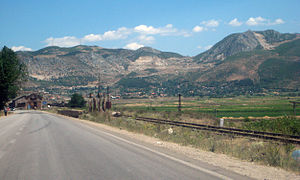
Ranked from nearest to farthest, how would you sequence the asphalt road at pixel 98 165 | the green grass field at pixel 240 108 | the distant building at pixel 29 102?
the asphalt road at pixel 98 165, the green grass field at pixel 240 108, the distant building at pixel 29 102

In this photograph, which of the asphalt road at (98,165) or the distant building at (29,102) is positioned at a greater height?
the asphalt road at (98,165)

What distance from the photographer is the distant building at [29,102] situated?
382 ft

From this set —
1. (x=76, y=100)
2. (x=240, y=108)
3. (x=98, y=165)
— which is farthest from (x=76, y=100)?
(x=98, y=165)

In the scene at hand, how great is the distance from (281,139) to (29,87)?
178755 mm

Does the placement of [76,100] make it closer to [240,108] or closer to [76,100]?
[76,100]

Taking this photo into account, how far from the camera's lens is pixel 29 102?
117125 millimetres

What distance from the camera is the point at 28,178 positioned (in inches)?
288

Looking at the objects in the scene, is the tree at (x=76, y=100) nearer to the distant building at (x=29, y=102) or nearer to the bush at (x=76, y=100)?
the bush at (x=76, y=100)

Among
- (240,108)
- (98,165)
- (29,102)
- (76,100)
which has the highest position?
(98,165)

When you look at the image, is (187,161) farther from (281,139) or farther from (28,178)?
(281,139)

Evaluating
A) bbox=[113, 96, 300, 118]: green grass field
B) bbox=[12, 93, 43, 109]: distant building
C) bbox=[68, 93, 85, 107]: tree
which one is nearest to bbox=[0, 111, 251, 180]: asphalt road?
bbox=[113, 96, 300, 118]: green grass field

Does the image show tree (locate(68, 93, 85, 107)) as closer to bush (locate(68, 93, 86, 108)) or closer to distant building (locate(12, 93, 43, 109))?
bush (locate(68, 93, 86, 108))

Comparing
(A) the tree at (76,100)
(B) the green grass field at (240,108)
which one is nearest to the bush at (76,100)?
(A) the tree at (76,100)

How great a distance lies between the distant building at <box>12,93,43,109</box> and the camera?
11638cm
